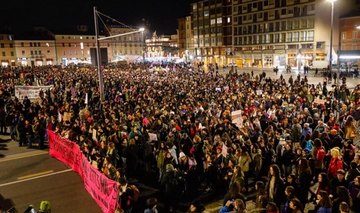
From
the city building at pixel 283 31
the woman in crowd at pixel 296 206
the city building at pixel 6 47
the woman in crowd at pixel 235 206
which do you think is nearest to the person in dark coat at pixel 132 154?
the woman in crowd at pixel 235 206

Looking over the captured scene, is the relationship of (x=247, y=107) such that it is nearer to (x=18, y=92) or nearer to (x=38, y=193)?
(x=38, y=193)

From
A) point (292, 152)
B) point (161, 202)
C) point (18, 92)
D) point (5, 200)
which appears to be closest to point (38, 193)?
point (5, 200)

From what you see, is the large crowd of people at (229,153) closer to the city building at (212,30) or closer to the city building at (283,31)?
the city building at (283,31)

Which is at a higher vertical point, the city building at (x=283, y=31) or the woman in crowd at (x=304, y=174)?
the city building at (x=283, y=31)

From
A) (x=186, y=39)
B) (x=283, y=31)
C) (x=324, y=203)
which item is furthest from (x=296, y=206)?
(x=186, y=39)

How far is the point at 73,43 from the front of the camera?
95625 mm

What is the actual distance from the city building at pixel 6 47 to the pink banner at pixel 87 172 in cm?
8830

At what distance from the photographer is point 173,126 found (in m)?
11.5

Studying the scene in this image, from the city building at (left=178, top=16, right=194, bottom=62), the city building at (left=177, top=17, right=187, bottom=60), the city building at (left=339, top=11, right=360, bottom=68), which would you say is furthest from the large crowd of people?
the city building at (left=177, top=17, right=187, bottom=60)

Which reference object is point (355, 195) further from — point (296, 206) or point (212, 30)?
point (212, 30)

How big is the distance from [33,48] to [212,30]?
173 feet

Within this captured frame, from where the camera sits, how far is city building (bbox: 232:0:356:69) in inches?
2297

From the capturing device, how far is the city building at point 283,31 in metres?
58.3

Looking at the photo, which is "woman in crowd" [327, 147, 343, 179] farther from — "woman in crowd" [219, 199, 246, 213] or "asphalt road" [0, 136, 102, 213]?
"asphalt road" [0, 136, 102, 213]
